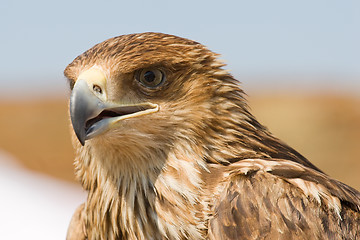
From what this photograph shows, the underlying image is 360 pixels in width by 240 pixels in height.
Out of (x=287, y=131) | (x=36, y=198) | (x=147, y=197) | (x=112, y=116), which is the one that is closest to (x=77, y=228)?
(x=147, y=197)

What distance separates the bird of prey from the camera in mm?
3605

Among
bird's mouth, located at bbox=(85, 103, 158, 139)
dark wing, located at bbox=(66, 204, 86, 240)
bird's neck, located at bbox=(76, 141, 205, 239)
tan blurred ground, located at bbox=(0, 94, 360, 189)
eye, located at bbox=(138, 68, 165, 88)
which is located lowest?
tan blurred ground, located at bbox=(0, 94, 360, 189)

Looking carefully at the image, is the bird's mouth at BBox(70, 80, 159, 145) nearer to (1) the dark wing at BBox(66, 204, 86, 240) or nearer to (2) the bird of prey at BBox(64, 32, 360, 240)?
(2) the bird of prey at BBox(64, 32, 360, 240)

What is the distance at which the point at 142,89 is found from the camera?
3.93 metres

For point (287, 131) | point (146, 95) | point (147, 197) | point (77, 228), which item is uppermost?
point (146, 95)

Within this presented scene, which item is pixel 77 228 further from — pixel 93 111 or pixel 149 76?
pixel 149 76

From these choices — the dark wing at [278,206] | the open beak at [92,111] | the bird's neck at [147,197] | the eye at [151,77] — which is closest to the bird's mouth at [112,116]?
the open beak at [92,111]

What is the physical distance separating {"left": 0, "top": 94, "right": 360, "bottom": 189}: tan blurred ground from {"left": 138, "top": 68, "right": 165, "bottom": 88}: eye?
14.3 meters

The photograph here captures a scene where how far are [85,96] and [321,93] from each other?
23074mm

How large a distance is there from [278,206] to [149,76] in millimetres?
1277

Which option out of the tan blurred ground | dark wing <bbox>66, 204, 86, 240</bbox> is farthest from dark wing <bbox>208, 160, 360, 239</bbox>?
the tan blurred ground

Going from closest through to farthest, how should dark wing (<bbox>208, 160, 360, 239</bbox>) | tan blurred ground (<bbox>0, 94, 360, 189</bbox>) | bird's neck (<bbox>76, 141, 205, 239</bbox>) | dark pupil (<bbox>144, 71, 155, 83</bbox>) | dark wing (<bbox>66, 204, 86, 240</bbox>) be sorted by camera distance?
dark wing (<bbox>208, 160, 360, 239</bbox>) < bird's neck (<bbox>76, 141, 205, 239</bbox>) < dark pupil (<bbox>144, 71, 155, 83</bbox>) < dark wing (<bbox>66, 204, 86, 240</bbox>) < tan blurred ground (<bbox>0, 94, 360, 189</bbox>)

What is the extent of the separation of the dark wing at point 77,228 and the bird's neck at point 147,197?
0.45 metres

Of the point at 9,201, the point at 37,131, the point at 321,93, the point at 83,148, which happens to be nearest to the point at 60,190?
the point at 9,201
